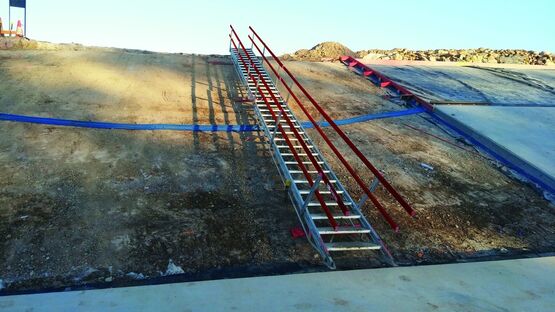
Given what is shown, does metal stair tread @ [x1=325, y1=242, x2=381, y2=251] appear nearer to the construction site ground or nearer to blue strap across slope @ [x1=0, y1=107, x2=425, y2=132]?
the construction site ground

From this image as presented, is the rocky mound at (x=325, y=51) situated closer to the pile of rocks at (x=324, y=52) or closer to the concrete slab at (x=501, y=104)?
the pile of rocks at (x=324, y=52)

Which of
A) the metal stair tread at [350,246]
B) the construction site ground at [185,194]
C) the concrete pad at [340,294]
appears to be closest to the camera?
the concrete pad at [340,294]

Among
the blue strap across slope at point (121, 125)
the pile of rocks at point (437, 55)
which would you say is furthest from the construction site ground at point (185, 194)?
the pile of rocks at point (437, 55)

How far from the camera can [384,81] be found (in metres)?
14.5

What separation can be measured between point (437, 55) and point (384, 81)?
8716 mm

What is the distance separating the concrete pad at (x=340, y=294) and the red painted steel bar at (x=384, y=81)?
311 inches

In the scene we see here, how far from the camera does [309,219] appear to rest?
6.02m

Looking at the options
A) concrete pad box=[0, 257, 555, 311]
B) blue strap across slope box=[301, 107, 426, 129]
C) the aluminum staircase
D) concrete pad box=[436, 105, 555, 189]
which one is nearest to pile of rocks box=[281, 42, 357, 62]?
blue strap across slope box=[301, 107, 426, 129]

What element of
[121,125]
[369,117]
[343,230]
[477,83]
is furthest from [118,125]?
[477,83]

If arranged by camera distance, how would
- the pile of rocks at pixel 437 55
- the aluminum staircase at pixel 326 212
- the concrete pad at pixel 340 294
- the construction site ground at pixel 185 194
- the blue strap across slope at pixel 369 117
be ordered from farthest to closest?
the pile of rocks at pixel 437 55 < the blue strap across slope at pixel 369 117 < the aluminum staircase at pixel 326 212 < the construction site ground at pixel 185 194 < the concrete pad at pixel 340 294

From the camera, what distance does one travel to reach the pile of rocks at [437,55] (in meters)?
19.9

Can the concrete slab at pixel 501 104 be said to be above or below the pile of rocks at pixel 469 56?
below

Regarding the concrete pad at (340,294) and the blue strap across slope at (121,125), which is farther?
the blue strap across slope at (121,125)

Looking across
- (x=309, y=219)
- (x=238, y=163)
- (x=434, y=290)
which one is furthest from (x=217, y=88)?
(x=434, y=290)
